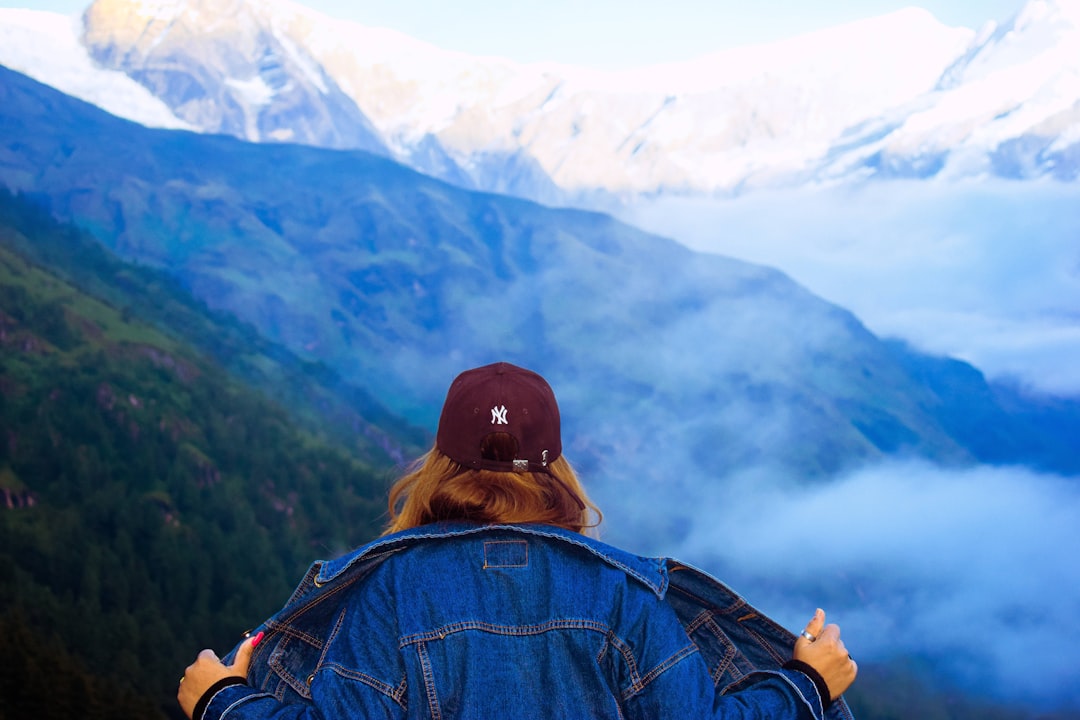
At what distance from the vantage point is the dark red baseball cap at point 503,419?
5.22ft

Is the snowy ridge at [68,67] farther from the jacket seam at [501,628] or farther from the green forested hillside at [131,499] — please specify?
the jacket seam at [501,628]

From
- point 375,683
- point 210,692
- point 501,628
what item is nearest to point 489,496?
point 501,628

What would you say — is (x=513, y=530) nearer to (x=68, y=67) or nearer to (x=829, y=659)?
(x=829, y=659)

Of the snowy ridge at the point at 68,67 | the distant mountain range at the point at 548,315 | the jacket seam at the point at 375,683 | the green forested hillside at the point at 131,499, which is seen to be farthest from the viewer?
the distant mountain range at the point at 548,315

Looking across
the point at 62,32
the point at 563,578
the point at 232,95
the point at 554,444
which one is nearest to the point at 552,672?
the point at 563,578

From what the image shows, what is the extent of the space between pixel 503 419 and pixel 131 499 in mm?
9844

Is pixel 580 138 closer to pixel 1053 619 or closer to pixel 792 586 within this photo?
pixel 792 586

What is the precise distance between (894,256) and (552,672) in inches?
487

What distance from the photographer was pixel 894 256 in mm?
12695

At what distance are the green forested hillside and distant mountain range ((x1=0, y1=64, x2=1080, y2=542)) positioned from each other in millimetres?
951

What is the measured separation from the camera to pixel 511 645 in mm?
1494

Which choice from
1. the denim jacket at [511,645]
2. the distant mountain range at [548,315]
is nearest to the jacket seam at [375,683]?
the denim jacket at [511,645]

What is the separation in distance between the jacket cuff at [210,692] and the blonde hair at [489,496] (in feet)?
1.16

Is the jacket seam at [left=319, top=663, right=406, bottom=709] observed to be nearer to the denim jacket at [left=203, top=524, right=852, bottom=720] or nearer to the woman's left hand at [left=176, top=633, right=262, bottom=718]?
the denim jacket at [left=203, top=524, right=852, bottom=720]
